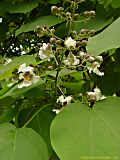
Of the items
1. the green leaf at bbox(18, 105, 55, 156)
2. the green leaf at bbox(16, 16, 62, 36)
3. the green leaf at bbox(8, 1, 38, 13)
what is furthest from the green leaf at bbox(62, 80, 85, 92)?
the green leaf at bbox(8, 1, 38, 13)

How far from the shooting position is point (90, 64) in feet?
2.59

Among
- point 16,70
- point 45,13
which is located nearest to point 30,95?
point 16,70

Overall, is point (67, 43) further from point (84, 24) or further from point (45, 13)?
point (45, 13)

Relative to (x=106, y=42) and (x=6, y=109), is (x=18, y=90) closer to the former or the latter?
(x=6, y=109)

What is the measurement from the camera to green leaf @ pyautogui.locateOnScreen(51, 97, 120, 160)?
1.69ft

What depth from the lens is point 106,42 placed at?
635 mm

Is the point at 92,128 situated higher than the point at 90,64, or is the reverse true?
the point at 90,64

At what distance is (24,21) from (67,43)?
76 cm

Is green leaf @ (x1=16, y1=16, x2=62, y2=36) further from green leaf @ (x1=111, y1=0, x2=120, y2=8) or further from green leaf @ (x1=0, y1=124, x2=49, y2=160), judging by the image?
green leaf @ (x1=0, y1=124, x2=49, y2=160)

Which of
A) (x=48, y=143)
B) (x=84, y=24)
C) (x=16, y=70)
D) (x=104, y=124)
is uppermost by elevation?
(x=84, y=24)

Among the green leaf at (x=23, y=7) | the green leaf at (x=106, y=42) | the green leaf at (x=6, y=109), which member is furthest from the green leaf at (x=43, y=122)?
the green leaf at (x=23, y=7)

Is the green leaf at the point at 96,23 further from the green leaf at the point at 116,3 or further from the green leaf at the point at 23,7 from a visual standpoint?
the green leaf at the point at 23,7

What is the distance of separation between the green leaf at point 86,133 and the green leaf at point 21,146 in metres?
0.08

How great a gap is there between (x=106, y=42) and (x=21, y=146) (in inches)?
Result: 12.9
